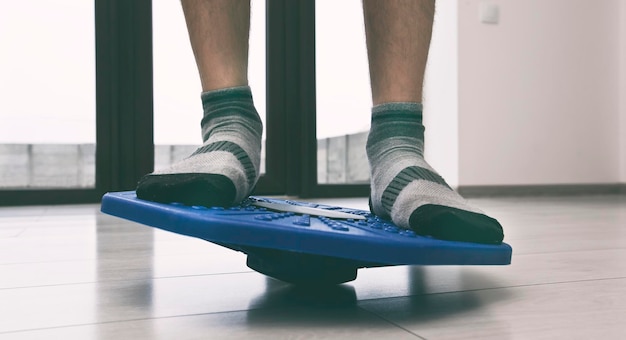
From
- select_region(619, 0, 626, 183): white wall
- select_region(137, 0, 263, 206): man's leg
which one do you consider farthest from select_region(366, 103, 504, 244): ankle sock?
select_region(619, 0, 626, 183): white wall

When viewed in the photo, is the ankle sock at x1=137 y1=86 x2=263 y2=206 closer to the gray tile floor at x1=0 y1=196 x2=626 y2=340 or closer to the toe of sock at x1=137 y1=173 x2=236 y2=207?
the toe of sock at x1=137 y1=173 x2=236 y2=207

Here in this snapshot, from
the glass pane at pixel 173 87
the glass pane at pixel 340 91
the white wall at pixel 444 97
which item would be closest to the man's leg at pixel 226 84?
the glass pane at pixel 173 87

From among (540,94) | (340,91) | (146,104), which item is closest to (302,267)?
(146,104)

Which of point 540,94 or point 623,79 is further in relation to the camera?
point 623,79

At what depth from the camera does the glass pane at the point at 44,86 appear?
2750 millimetres

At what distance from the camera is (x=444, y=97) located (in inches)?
128

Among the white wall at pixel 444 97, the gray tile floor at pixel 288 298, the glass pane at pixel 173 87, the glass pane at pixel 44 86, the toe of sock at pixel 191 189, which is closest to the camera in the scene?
the gray tile floor at pixel 288 298

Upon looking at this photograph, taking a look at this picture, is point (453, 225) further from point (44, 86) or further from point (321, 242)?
point (44, 86)

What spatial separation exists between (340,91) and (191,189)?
267 centimetres

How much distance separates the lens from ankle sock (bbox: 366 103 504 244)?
0.65m

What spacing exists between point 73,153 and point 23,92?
0.35 meters

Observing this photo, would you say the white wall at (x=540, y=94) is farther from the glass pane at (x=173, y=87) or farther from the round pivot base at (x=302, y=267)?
the round pivot base at (x=302, y=267)

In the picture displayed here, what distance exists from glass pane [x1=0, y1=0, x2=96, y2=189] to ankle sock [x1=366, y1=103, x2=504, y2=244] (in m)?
2.33

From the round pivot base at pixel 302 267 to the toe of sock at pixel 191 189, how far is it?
72mm
